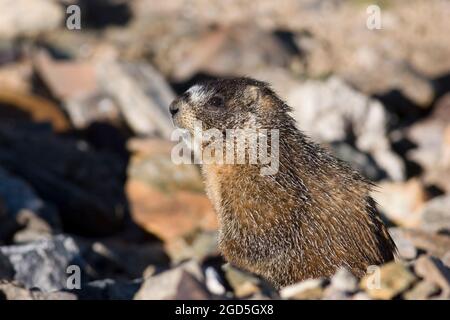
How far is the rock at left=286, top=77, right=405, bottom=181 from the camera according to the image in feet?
59.4

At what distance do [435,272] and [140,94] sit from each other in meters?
12.5

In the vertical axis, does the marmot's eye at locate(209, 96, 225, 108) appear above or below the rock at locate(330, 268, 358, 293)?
above

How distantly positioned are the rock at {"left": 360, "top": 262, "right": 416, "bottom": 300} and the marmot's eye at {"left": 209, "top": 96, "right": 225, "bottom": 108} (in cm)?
231

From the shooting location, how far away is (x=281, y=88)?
20250 millimetres

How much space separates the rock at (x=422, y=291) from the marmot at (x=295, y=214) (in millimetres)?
851

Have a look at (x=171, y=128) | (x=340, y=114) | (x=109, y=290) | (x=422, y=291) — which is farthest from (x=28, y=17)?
(x=422, y=291)

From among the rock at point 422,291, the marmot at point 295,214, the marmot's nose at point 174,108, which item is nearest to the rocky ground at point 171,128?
the rock at point 422,291

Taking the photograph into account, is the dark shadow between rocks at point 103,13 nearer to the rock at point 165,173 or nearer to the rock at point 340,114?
the rock at point 340,114

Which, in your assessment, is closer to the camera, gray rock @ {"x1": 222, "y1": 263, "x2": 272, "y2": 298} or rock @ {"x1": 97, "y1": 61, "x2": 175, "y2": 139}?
gray rock @ {"x1": 222, "y1": 263, "x2": 272, "y2": 298}

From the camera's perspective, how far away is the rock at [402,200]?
14305mm

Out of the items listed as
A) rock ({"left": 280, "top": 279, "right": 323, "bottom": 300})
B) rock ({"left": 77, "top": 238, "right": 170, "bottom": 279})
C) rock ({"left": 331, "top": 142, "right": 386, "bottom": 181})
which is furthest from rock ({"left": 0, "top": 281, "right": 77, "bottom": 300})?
rock ({"left": 331, "top": 142, "right": 386, "bottom": 181})

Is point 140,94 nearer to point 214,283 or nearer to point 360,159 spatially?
point 360,159

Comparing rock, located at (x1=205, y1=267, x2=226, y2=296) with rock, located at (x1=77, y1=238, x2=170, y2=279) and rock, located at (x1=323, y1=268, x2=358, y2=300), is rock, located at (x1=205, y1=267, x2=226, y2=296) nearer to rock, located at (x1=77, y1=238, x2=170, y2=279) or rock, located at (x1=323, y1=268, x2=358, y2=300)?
rock, located at (x1=323, y1=268, x2=358, y2=300)
